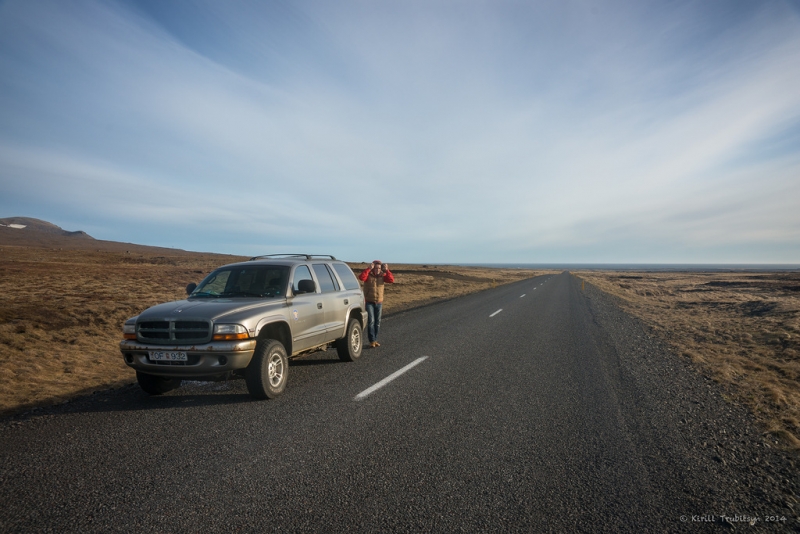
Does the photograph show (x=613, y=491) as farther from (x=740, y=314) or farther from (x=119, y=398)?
(x=740, y=314)

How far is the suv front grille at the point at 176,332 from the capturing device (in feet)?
17.2

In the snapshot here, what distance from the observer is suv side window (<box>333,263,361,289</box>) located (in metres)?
8.38

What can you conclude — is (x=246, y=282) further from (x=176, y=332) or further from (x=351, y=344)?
(x=351, y=344)

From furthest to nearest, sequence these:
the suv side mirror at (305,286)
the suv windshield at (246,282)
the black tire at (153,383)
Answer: the suv windshield at (246,282) → the suv side mirror at (305,286) → the black tire at (153,383)

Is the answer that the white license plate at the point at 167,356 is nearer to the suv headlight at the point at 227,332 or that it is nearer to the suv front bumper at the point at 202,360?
the suv front bumper at the point at 202,360

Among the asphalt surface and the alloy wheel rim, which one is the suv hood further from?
the asphalt surface

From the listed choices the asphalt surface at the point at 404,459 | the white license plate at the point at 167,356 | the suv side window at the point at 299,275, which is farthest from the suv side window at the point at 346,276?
the white license plate at the point at 167,356

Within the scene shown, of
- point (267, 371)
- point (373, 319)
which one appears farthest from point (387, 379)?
point (373, 319)

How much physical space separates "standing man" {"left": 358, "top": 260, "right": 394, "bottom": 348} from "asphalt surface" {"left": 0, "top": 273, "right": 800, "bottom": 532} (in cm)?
271

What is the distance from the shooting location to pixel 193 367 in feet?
16.9

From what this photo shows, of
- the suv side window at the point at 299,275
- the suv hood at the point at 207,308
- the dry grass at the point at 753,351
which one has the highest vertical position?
the suv side window at the point at 299,275

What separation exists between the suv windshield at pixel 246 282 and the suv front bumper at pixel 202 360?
1.35 m

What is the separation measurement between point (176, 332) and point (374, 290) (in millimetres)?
4721

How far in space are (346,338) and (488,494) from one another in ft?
16.2
